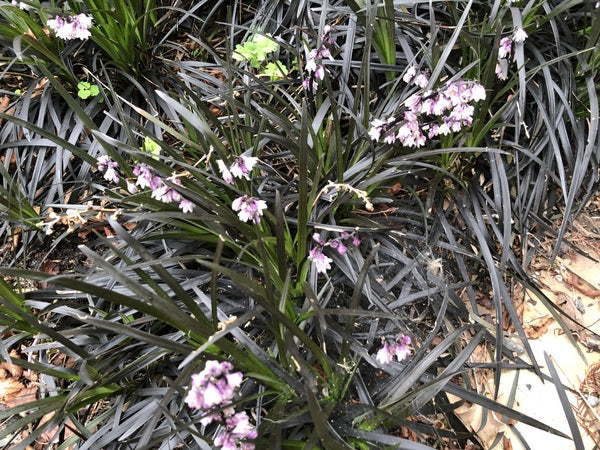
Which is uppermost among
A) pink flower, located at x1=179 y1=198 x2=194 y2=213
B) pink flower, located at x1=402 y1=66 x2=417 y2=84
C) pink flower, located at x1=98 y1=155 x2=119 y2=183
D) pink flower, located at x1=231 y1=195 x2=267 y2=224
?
pink flower, located at x1=402 y1=66 x2=417 y2=84

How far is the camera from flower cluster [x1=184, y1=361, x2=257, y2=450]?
125 centimetres

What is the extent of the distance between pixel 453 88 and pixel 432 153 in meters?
0.26

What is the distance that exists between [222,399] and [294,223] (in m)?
0.93

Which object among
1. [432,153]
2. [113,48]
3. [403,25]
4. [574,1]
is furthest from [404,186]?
[113,48]

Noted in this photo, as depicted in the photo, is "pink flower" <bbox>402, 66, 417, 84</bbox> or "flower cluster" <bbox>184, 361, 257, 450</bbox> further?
"pink flower" <bbox>402, 66, 417, 84</bbox>

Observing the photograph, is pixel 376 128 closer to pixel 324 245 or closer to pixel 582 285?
pixel 324 245

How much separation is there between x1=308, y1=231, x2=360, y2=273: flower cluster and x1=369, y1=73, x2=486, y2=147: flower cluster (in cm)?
39

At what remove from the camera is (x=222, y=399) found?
1283mm

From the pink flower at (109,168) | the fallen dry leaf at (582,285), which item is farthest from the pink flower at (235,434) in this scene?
the fallen dry leaf at (582,285)

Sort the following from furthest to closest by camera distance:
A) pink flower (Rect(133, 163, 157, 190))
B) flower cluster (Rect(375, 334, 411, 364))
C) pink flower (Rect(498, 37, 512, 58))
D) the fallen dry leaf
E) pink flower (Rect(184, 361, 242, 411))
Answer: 1. the fallen dry leaf
2. pink flower (Rect(498, 37, 512, 58))
3. pink flower (Rect(133, 163, 157, 190))
4. flower cluster (Rect(375, 334, 411, 364))
5. pink flower (Rect(184, 361, 242, 411))

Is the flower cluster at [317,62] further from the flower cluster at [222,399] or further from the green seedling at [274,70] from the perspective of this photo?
the flower cluster at [222,399]

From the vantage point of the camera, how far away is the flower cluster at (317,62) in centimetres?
203

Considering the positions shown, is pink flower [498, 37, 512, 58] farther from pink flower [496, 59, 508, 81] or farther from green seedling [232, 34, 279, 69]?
green seedling [232, 34, 279, 69]

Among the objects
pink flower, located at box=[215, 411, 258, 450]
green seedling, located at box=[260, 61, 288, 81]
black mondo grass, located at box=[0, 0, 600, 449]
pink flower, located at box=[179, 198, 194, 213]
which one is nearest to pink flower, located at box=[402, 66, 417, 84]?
black mondo grass, located at box=[0, 0, 600, 449]
